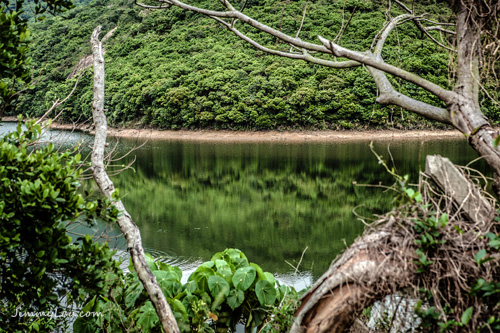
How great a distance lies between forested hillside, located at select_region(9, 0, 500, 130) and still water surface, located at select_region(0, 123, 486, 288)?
214 inches

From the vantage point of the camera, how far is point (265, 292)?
4.10 meters

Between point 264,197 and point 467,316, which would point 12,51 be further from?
point 264,197

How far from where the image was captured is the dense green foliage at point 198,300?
145 inches

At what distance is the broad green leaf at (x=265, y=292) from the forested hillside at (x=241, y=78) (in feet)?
74.7

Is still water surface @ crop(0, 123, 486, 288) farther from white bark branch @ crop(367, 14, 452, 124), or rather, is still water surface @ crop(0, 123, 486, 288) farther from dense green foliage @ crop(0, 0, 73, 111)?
dense green foliage @ crop(0, 0, 73, 111)

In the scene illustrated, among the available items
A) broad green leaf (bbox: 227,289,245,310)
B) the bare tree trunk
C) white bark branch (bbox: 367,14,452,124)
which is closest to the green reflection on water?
broad green leaf (bbox: 227,289,245,310)

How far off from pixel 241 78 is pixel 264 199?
24.0m

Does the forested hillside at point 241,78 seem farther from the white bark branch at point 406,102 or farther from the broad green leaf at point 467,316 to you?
the broad green leaf at point 467,316

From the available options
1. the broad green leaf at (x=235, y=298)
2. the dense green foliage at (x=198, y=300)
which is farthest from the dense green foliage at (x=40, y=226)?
the broad green leaf at (x=235, y=298)

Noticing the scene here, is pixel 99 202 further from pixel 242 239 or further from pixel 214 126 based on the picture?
pixel 214 126

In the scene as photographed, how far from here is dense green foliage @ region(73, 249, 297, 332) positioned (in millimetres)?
3688

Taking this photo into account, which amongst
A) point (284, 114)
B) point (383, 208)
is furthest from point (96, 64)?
point (284, 114)

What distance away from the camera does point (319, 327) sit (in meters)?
2.25

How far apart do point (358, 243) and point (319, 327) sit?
0.50 metres
